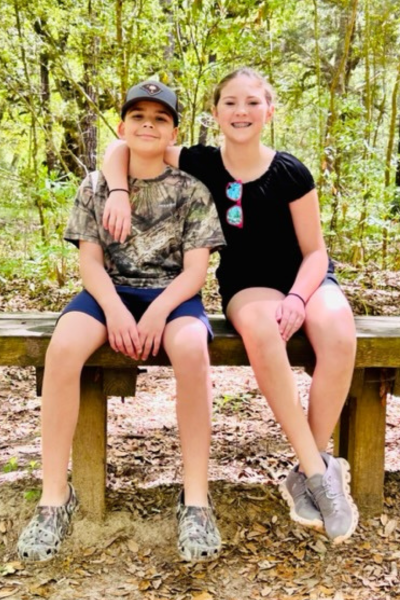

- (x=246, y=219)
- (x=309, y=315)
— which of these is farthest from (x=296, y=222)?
(x=309, y=315)

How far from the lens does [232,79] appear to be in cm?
246

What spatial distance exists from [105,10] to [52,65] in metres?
1.09

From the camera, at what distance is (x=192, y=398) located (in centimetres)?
212

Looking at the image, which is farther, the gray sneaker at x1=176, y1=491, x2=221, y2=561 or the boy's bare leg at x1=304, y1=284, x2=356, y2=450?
the boy's bare leg at x1=304, y1=284, x2=356, y2=450

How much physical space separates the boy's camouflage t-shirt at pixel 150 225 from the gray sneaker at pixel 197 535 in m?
0.88

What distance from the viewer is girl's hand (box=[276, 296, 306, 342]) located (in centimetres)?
221

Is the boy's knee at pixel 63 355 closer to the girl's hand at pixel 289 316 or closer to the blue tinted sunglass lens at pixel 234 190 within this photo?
the girl's hand at pixel 289 316

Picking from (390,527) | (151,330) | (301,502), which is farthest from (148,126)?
(390,527)

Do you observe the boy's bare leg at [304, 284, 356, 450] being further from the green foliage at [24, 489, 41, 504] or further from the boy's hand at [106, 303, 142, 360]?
the green foliage at [24, 489, 41, 504]

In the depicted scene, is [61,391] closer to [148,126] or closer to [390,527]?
[148,126]

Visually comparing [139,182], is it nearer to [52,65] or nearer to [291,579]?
[291,579]

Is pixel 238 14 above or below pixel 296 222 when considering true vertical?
above

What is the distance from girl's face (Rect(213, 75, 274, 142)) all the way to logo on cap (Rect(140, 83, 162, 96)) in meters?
0.28

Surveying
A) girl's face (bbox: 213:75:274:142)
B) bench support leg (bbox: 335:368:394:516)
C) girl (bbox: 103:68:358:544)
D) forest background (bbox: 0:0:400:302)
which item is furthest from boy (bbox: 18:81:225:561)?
forest background (bbox: 0:0:400:302)
